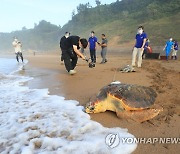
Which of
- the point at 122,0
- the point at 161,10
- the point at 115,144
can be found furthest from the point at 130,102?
the point at 122,0

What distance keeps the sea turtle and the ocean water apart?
0.97 ft

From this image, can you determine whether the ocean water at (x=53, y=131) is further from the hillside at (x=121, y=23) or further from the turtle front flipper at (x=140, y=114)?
the hillside at (x=121, y=23)

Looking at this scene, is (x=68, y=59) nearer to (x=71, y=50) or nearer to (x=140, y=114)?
(x=71, y=50)

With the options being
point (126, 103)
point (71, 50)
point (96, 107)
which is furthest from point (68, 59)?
point (126, 103)

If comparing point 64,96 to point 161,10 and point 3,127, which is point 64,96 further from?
point 161,10

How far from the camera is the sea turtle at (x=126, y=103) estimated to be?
3.22m

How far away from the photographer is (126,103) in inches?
128

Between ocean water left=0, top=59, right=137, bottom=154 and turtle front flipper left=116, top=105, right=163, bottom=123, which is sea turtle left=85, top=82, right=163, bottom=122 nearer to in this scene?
turtle front flipper left=116, top=105, right=163, bottom=123

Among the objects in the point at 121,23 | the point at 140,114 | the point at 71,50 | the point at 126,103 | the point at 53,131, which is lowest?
the point at 53,131

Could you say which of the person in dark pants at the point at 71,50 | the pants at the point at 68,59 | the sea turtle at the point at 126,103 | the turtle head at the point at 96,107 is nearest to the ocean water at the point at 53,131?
the turtle head at the point at 96,107

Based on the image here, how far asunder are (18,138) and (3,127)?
463mm

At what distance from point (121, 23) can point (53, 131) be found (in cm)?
4397

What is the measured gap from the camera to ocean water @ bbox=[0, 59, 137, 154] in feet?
8.04

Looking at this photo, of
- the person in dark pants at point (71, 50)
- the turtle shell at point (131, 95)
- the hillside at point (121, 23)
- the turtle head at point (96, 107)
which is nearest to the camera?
the turtle shell at point (131, 95)
